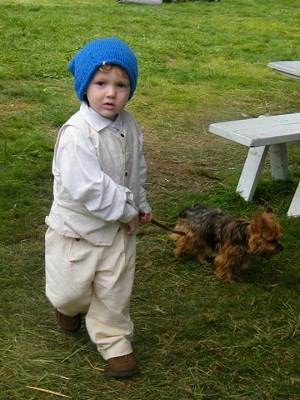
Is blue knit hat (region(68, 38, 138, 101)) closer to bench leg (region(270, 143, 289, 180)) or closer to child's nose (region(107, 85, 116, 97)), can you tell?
child's nose (region(107, 85, 116, 97))

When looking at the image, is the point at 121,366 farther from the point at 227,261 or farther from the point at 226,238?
the point at 226,238

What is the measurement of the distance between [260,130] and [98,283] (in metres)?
2.55

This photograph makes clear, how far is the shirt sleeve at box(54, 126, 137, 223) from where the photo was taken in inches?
142

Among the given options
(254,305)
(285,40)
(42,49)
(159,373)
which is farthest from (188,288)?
(285,40)

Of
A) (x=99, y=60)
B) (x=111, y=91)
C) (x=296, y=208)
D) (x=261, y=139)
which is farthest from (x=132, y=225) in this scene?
(x=296, y=208)

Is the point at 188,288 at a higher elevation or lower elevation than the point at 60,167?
lower

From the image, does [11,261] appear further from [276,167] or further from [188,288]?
[276,167]

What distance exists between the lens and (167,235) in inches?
225

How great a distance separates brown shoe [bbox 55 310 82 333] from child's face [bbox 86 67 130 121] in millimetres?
1091

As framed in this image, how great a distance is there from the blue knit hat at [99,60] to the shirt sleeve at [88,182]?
25cm

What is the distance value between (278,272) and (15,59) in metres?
6.89

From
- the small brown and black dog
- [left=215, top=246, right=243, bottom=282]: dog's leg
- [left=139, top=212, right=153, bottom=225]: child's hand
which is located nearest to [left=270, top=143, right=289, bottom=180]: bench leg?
the small brown and black dog

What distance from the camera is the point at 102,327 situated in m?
3.89

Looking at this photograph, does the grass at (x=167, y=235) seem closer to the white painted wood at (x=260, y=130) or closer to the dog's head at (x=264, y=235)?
the dog's head at (x=264, y=235)
